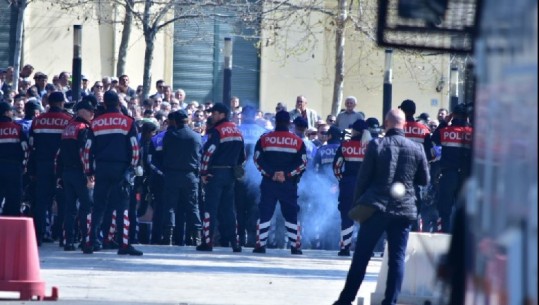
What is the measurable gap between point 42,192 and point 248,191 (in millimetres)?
3271

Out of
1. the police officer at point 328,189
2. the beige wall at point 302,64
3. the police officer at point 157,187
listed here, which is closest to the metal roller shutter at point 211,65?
the beige wall at point 302,64

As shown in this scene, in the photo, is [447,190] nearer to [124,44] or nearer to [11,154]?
[11,154]

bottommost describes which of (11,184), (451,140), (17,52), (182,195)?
(182,195)

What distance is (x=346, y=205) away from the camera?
19594 mm

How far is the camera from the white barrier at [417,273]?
12.9 m

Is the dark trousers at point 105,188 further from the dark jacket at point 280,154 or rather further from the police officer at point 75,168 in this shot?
the dark jacket at point 280,154

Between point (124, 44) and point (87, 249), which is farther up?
point (124, 44)

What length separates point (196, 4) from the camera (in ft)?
90.2

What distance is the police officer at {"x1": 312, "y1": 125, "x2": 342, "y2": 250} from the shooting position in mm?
21016

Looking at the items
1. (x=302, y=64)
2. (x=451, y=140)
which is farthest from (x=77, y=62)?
(x=302, y=64)

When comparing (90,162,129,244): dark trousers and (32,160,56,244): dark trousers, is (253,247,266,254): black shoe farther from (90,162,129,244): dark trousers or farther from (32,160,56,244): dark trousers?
(32,160,56,244): dark trousers

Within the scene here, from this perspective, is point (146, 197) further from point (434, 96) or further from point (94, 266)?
point (434, 96)

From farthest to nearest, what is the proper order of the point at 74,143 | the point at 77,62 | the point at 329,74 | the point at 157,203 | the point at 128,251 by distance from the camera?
the point at 329,74 → the point at 77,62 → the point at 157,203 → the point at 128,251 → the point at 74,143

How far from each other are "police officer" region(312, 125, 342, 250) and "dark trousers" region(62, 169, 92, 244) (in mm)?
4049
